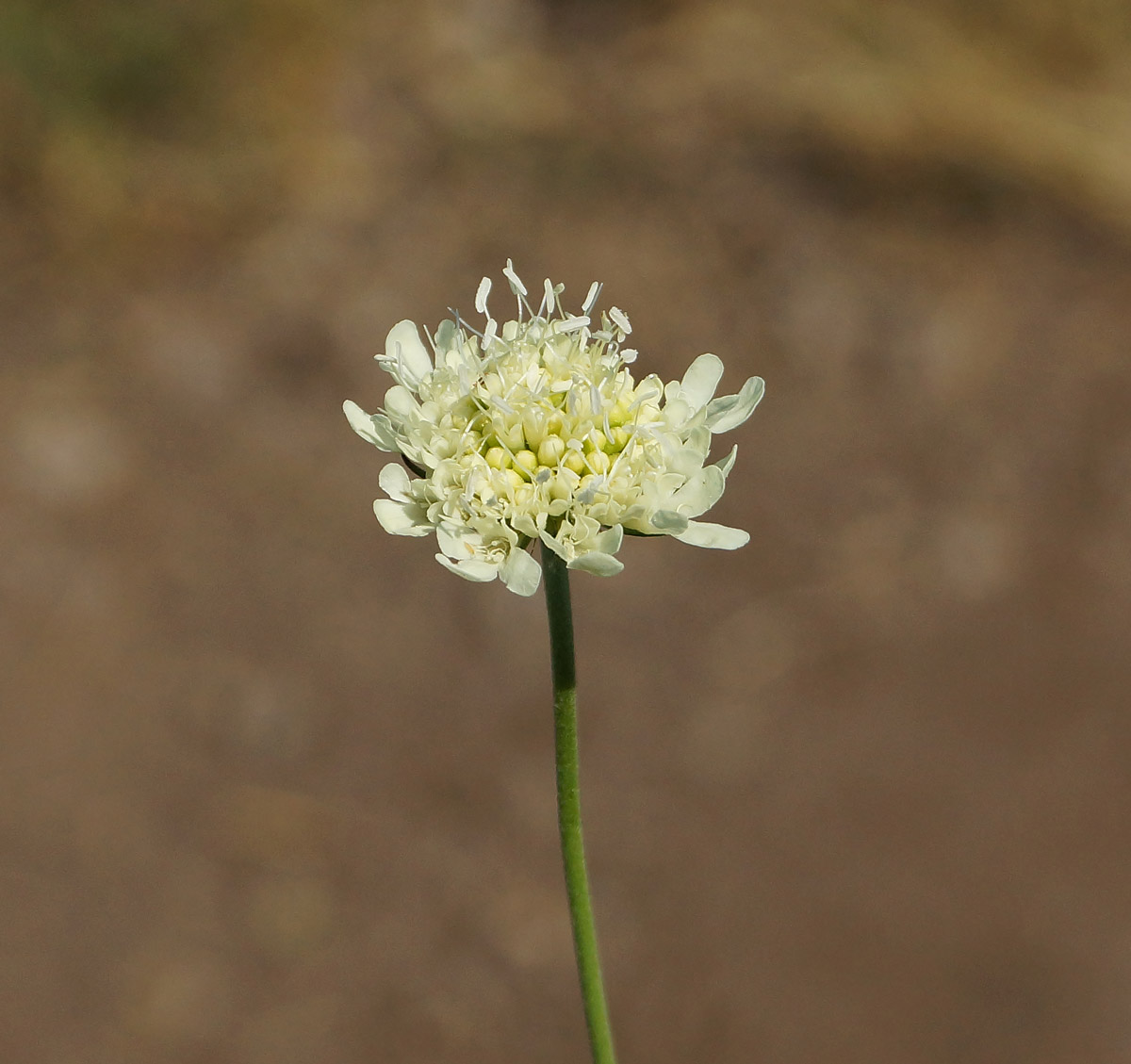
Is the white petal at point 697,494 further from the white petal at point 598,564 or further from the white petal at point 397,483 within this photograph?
the white petal at point 397,483

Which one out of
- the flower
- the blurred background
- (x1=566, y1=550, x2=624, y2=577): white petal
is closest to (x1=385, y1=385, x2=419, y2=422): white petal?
the flower

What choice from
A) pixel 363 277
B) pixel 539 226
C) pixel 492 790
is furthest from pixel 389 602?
pixel 539 226

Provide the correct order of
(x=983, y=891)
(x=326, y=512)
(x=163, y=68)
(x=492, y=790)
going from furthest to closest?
1. (x=163, y=68)
2. (x=326, y=512)
3. (x=492, y=790)
4. (x=983, y=891)

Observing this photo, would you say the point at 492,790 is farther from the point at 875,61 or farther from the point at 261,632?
the point at 875,61

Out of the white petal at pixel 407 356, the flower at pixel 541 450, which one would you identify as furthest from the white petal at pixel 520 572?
the white petal at pixel 407 356

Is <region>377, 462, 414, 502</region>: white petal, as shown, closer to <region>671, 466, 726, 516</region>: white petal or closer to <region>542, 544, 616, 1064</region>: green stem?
<region>542, 544, 616, 1064</region>: green stem
